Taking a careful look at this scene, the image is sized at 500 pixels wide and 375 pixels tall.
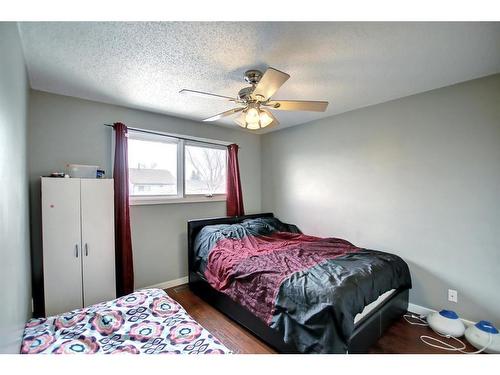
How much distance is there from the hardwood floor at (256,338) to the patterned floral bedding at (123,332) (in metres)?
0.61

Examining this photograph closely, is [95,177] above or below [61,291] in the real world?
above

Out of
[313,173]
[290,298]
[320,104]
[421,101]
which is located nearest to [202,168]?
[313,173]

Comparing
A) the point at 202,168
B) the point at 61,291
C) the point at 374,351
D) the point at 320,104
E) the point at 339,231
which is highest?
the point at 320,104

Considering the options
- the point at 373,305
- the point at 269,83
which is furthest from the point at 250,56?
the point at 373,305

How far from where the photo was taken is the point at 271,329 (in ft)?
6.02

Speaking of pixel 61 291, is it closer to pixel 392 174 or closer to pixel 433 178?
pixel 392 174

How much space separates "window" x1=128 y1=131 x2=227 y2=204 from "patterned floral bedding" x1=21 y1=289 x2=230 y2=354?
1.49 meters

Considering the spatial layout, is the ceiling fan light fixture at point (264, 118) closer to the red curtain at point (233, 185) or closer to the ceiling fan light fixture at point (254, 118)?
the ceiling fan light fixture at point (254, 118)

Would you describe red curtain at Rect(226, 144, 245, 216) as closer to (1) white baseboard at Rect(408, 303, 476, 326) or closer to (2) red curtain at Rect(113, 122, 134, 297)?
(2) red curtain at Rect(113, 122, 134, 297)

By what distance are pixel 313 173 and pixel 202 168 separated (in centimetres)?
176

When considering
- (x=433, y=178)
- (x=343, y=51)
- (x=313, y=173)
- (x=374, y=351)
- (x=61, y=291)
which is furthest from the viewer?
(x=313, y=173)

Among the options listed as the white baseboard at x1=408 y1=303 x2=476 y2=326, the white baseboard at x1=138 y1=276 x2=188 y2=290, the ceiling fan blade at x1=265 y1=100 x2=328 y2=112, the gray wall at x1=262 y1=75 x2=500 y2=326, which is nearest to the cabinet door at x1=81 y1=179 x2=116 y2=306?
the white baseboard at x1=138 y1=276 x2=188 y2=290

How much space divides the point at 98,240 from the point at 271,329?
1.92m

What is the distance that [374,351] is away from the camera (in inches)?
71.1
